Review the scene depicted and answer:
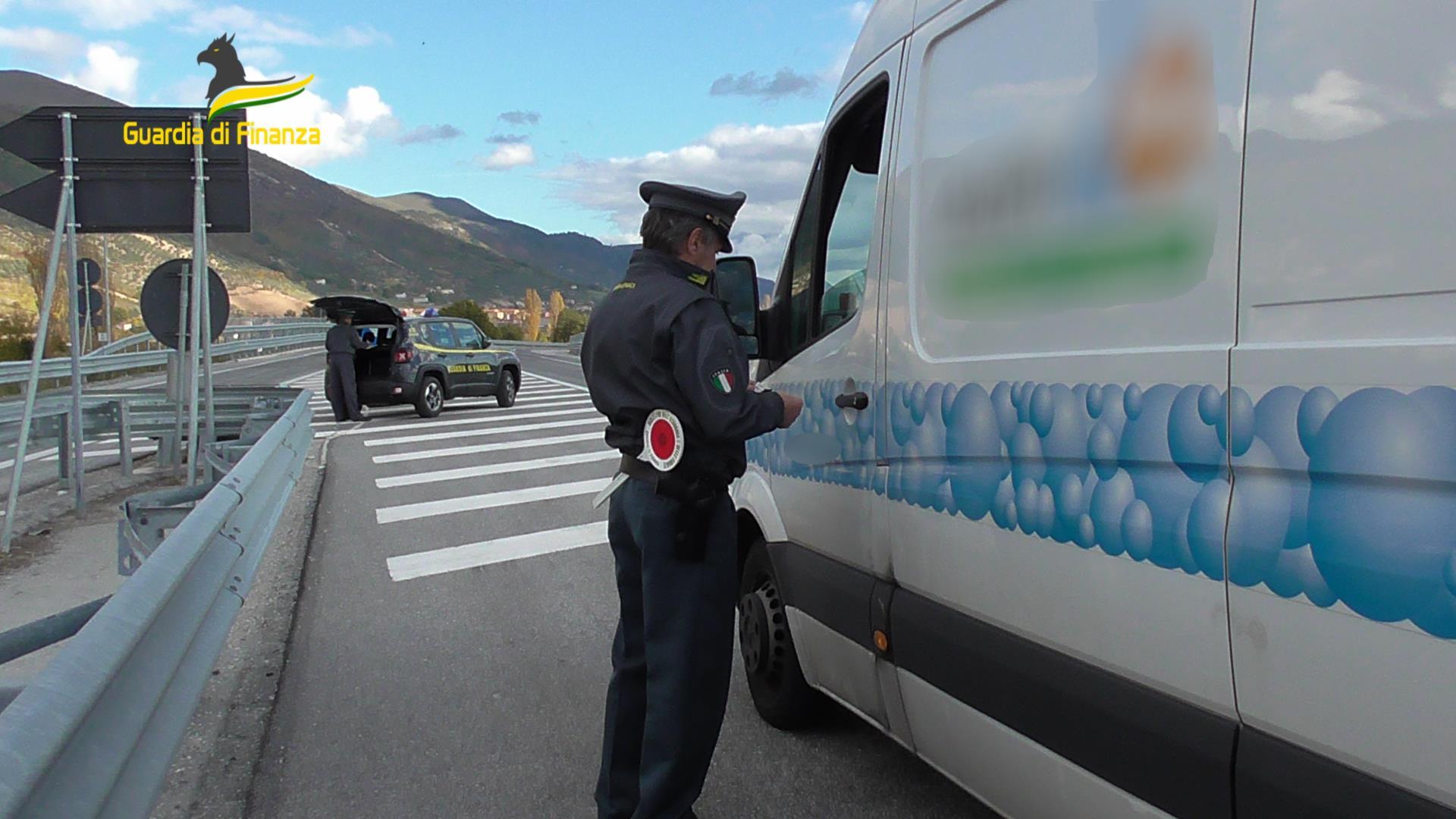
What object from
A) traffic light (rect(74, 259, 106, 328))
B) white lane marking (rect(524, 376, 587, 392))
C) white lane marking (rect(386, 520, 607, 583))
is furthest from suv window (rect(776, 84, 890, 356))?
traffic light (rect(74, 259, 106, 328))

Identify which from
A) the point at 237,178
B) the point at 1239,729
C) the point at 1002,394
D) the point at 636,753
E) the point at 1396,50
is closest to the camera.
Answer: the point at 1396,50

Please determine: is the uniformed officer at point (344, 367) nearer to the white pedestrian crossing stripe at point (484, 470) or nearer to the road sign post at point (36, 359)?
the white pedestrian crossing stripe at point (484, 470)

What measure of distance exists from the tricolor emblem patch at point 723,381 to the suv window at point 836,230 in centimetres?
57

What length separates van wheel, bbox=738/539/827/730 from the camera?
3859 millimetres

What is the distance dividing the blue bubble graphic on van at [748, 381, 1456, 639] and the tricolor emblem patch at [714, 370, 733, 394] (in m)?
0.50

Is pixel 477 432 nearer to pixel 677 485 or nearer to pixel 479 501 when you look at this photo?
pixel 479 501

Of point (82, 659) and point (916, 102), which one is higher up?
point (916, 102)

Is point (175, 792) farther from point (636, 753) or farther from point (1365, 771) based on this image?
point (1365, 771)

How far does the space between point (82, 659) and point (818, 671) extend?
2.16m

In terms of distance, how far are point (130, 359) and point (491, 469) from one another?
15720 millimetres

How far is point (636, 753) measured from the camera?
320 cm

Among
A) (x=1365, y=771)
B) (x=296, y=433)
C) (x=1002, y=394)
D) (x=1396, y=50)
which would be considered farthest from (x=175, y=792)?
(x=296, y=433)

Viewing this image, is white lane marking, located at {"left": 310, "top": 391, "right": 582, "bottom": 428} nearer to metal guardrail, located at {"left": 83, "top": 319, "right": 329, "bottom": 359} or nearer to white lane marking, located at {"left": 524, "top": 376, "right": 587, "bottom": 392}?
white lane marking, located at {"left": 524, "top": 376, "right": 587, "bottom": 392}

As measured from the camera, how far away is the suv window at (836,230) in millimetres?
3213
